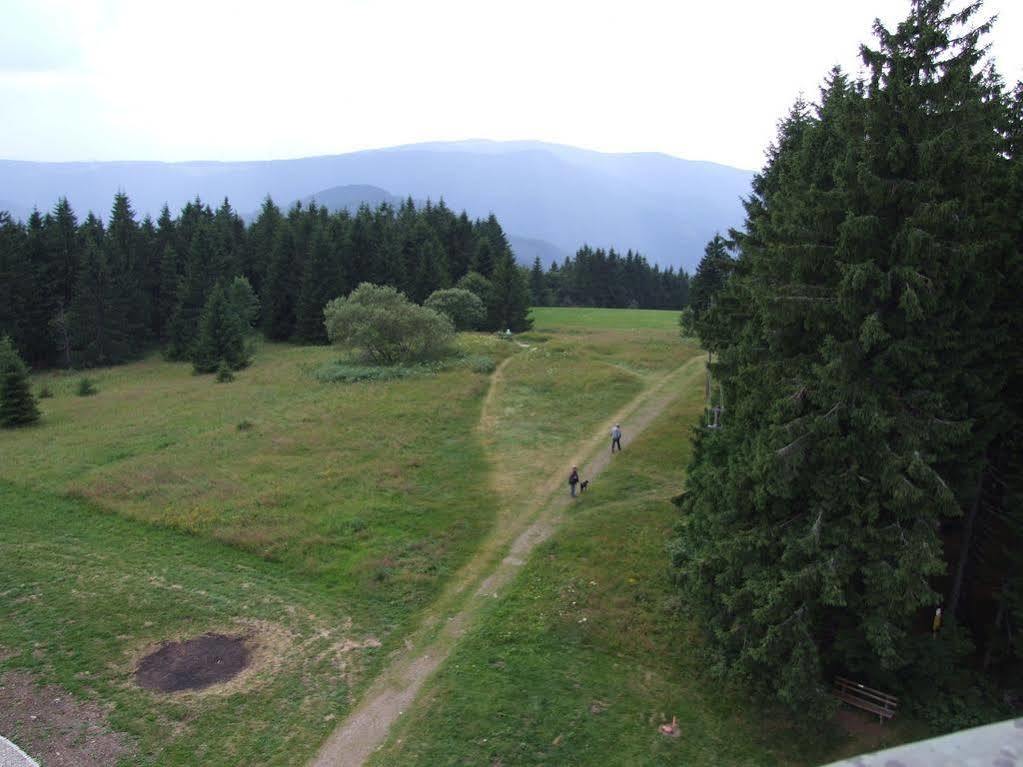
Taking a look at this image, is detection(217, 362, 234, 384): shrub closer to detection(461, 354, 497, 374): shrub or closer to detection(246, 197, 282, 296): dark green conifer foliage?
detection(461, 354, 497, 374): shrub

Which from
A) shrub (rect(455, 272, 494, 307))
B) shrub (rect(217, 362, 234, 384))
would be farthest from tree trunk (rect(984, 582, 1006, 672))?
shrub (rect(455, 272, 494, 307))

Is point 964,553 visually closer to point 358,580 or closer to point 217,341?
point 358,580

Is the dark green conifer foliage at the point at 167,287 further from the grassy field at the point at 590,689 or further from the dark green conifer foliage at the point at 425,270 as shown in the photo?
the grassy field at the point at 590,689

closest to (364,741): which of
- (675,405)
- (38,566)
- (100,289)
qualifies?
(38,566)

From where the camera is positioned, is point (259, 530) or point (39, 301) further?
point (39, 301)

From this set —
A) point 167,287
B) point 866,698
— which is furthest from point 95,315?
point 866,698

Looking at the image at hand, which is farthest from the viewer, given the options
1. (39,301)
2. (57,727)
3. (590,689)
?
Result: (39,301)

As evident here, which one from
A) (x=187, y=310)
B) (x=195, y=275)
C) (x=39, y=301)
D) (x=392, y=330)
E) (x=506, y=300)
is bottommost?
(x=39, y=301)
